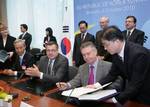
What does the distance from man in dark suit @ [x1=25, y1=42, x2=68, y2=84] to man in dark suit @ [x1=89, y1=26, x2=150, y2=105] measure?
3.89 feet

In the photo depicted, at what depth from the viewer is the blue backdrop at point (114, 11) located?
517 centimetres

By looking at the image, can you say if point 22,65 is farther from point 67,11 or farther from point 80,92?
point 67,11

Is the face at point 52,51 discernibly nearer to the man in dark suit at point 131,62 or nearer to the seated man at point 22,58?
the seated man at point 22,58

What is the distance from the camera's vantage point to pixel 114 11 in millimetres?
5711

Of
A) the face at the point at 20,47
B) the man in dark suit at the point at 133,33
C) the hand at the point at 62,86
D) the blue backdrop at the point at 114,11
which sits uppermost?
the blue backdrop at the point at 114,11

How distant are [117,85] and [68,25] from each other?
4.44 metres

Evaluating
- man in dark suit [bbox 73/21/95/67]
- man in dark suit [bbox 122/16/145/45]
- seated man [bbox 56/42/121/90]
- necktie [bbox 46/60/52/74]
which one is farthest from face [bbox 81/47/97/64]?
man in dark suit [bbox 73/21/95/67]

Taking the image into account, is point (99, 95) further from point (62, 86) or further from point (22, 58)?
point (22, 58)

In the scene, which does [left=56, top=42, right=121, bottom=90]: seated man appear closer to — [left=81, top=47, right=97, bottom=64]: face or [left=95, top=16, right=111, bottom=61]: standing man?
[left=81, top=47, right=97, bottom=64]: face

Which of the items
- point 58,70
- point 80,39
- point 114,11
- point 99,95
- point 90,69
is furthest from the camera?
point 114,11

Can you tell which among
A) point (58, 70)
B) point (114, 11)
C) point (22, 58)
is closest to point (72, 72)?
point (58, 70)

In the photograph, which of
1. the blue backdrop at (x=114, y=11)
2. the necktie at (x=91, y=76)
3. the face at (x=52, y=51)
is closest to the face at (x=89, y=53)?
the necktie at (x=91, y=76)

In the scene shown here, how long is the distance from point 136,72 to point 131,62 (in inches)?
3.9

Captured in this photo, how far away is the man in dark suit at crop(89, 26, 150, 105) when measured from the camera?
2098 mm
